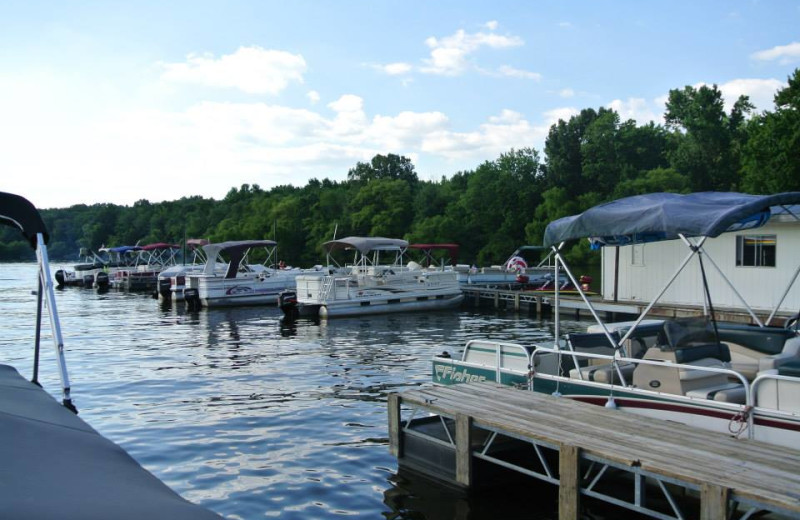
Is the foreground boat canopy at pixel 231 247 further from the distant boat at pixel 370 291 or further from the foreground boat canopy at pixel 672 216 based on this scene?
the foreground boat canopy at pixel 672 216

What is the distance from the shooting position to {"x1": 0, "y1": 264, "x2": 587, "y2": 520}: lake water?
8828mm

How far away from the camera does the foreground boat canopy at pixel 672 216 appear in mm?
8289

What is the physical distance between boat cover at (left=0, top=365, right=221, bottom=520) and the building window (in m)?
21.9

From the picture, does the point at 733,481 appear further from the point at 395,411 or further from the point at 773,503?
the point at 395,411

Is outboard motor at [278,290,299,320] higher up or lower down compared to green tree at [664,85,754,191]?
lower down

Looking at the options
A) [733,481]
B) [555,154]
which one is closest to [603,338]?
[733,481]

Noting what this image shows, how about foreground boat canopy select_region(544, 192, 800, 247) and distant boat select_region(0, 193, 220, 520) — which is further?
foreground boat canopy select_region(544, 192, 800, 247)

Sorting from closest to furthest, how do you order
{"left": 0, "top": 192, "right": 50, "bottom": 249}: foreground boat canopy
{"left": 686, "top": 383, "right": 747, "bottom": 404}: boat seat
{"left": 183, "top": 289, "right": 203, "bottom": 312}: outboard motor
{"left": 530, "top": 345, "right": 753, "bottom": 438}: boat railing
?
{"left": 530, "top": 345, "right": 753, "bottom": 438}: boat railing → {"left": 686, "top": 383, "right": 747, "bottom": 404}: boat seat → {"left": 0, "top": 192, "right": 50, "bottom": 249}: foreground boat canopy → {"left": 183, "top": 289, "right": 203, "bottom": 312}: outboard motor

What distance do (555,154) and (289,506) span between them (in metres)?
81.6

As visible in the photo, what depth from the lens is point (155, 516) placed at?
150 inches

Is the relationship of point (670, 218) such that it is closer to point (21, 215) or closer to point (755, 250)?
point (21, 215)

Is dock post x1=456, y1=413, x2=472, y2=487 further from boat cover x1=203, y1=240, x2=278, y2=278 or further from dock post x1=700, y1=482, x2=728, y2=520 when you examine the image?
boat cover x1=203, y1=240, x2=278, y2=278

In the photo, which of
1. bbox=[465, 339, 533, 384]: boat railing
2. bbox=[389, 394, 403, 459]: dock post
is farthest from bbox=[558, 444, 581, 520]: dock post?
bbox=[389, 394, 403, 459]: dock post

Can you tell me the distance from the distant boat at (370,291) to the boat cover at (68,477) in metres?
24.6
